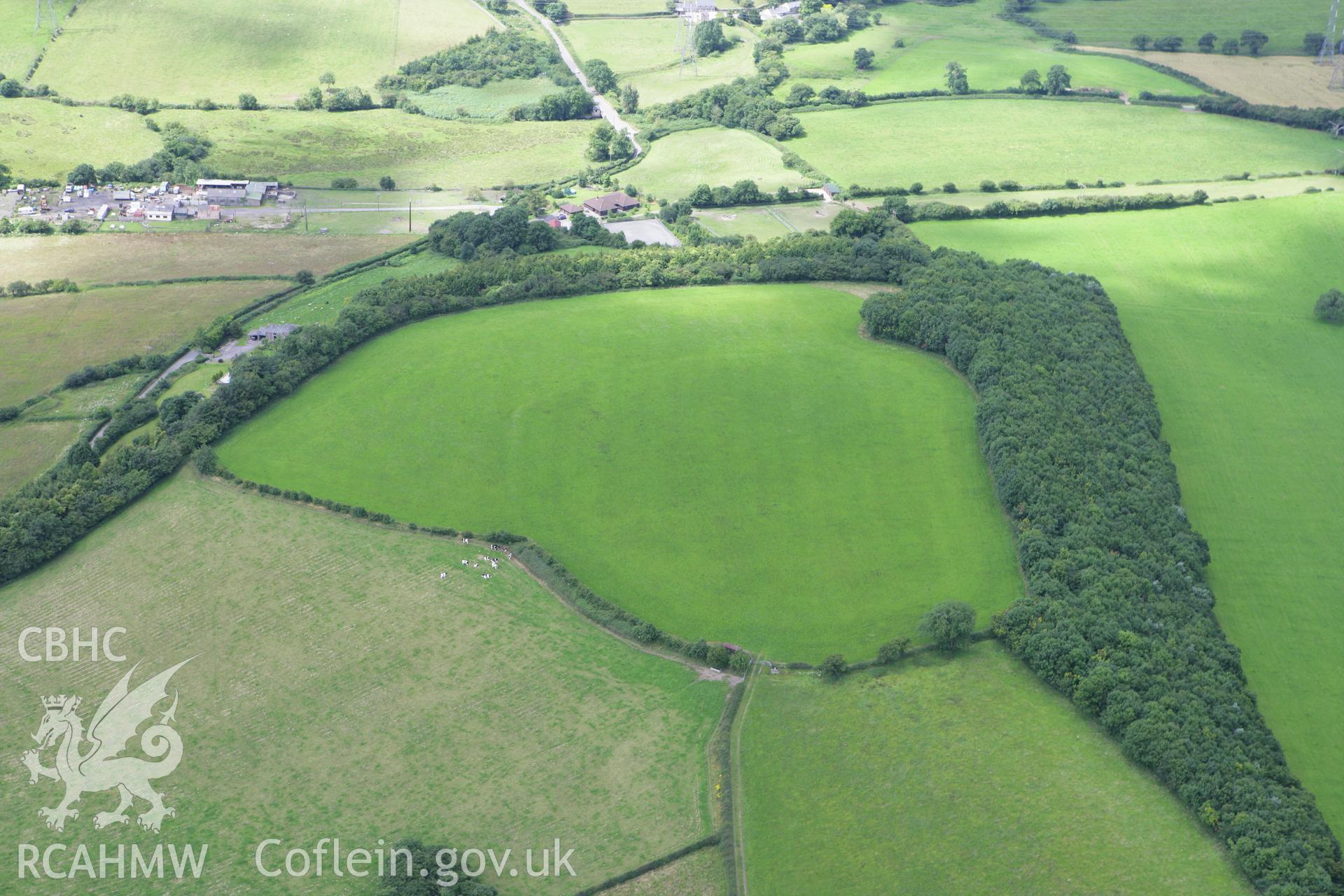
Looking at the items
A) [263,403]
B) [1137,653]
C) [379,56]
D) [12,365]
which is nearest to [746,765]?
[1137,653]

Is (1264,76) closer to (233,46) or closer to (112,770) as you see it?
(233,46)

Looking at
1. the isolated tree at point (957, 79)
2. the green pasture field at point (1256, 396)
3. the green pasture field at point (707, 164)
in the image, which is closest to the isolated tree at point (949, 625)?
the green pasture field at point (1256, 396)

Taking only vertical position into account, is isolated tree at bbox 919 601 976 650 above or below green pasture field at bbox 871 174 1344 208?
below

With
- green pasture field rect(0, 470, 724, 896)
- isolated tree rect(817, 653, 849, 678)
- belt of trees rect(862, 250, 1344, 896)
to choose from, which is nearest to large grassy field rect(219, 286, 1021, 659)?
isolated tree rect(817, 653, 849, 678)

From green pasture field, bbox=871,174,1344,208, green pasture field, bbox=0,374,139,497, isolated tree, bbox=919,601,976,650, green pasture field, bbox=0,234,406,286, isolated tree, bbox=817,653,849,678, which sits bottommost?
isolated tree, bbox=817,653,849,678

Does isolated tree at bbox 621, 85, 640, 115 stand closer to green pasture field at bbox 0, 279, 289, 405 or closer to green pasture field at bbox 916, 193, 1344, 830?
green pasture field at bbox 916, 193, 1344, 830

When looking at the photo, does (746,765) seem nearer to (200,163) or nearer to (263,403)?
(263,403)
